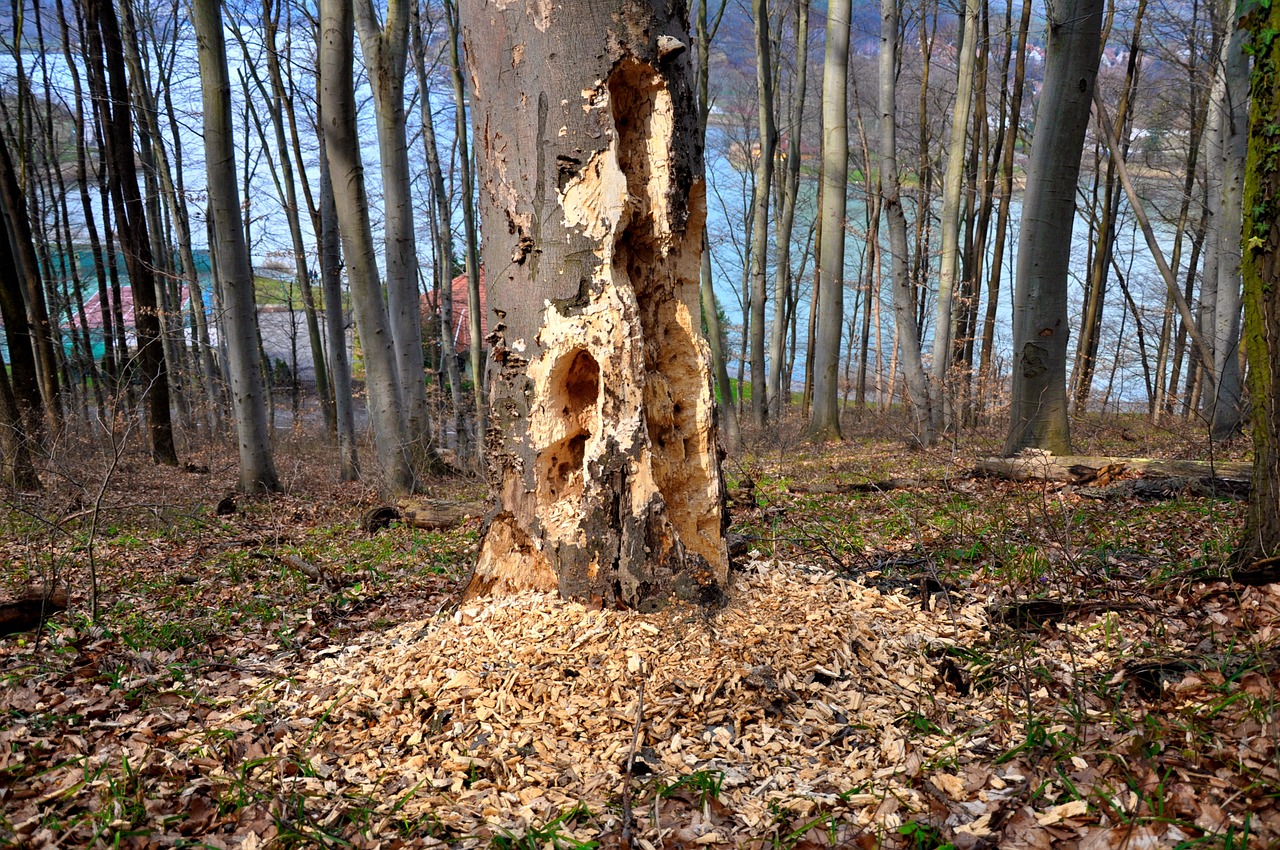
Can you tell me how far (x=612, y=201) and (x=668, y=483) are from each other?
49.6 inches

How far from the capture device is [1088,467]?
6.35 m

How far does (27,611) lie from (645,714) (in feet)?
10.4

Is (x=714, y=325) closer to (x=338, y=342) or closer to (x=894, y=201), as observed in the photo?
(x=894, y=201)

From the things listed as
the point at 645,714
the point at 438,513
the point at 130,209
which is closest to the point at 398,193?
the point at 438,513

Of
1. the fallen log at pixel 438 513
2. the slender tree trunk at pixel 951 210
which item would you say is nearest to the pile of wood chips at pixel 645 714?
the fallen log at pixel 438 513

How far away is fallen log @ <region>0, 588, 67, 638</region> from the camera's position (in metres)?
3.40

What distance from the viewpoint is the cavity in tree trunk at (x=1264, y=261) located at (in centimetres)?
274

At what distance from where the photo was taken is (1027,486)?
6.22 m

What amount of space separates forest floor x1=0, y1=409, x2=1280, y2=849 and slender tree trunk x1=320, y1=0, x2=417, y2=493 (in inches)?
155

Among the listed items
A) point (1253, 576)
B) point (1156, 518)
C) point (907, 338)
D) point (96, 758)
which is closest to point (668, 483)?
point (96, 758)

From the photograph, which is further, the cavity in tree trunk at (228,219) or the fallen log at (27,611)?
the cavity in tree trunk at (228,219)

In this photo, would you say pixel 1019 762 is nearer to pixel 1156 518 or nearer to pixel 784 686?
pixel 784 686

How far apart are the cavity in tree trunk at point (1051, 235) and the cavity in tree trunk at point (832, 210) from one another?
473 centimetres

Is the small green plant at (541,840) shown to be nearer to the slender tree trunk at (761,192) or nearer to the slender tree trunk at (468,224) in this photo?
the slender tree trunk at (468,224)
